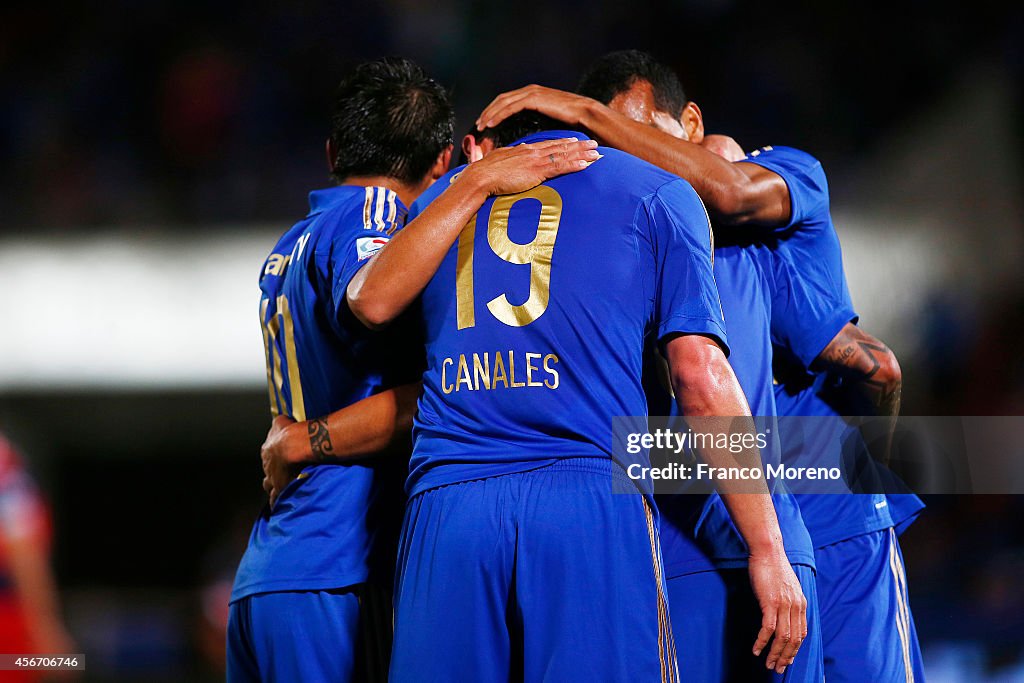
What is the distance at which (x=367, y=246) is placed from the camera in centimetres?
213

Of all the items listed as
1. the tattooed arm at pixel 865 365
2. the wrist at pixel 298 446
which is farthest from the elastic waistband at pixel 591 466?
the tattooed arm at pixel 865 365

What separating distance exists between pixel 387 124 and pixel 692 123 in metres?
0.88

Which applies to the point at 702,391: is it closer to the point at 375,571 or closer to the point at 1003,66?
the point at 375,571

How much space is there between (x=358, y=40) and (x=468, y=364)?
6.37 metres

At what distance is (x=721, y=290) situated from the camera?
216cm

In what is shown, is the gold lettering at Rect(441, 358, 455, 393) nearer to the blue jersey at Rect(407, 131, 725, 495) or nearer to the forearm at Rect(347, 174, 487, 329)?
the blue jersey at Rect(407, 131, 725, 495)

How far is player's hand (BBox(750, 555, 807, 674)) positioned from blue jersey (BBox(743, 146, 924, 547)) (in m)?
0.56

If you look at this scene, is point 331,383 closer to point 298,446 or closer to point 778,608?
point 298,446

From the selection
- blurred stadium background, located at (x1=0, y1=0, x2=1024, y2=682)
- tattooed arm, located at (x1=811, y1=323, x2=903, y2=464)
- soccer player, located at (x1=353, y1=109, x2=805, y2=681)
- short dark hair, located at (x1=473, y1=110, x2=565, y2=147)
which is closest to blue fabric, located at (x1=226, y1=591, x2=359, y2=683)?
soccer player, located at (x1=353, y1=109, x2=805, y2=681)

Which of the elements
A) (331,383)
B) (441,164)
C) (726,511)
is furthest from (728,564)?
(441,164)

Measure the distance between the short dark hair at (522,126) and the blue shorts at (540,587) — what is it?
31.9 inches

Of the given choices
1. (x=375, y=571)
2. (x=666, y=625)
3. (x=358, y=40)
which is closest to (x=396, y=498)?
(x=375, y=571)

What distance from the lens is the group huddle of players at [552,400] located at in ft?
5.47

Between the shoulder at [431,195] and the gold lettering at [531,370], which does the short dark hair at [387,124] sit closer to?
the shoulder at [431,195]
